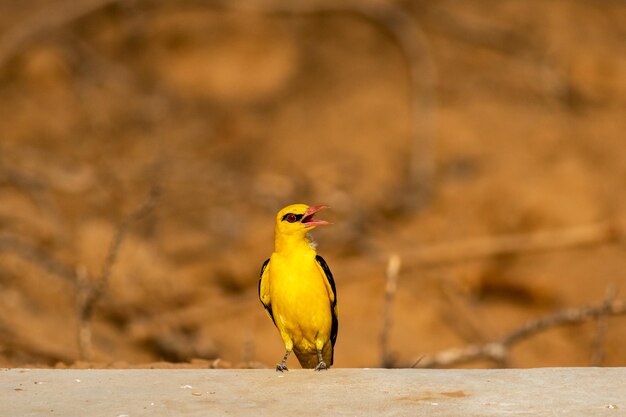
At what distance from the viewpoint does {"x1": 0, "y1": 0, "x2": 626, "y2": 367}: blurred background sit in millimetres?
8281

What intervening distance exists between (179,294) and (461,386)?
206 inches

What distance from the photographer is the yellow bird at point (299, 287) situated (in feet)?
13.0

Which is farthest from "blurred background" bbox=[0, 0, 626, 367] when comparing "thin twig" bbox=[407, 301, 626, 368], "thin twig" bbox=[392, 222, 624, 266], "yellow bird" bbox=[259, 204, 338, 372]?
"yellow bird" bbox=[259, 204, 338, 372]

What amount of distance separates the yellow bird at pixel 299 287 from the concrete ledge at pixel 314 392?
19 cm

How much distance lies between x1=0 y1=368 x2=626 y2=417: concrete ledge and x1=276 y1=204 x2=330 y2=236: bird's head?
469 mm

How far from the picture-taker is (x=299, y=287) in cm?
395

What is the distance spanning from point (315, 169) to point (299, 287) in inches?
256

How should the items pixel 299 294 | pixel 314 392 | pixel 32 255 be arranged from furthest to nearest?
pixel 32 255
pixel 299 294
pixel 314 392

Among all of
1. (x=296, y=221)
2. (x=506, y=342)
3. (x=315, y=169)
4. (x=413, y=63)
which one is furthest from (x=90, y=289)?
(x=413, y=63)

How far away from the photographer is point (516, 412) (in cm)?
332

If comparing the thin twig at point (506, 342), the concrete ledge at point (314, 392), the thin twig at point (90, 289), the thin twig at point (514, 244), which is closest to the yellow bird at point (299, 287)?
the concrete ledge at point (314, 392)

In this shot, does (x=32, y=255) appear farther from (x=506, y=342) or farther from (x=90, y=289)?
(x=506, y=342)

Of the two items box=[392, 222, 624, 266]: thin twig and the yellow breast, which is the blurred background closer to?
box=[392, 222, 624, 266]: thin twig

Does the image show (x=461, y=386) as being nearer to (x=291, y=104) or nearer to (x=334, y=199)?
(x=334, y=199)
